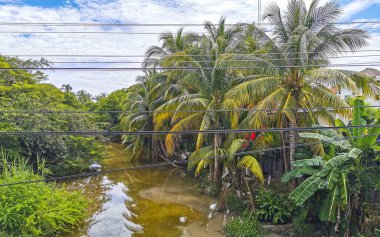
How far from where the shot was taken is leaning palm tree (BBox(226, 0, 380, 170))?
8703 mm

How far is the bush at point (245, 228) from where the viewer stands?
9102 mm

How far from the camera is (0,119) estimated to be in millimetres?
12977

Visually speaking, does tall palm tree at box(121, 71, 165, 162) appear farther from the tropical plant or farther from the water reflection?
the tropical plant

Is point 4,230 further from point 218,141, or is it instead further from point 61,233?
point 218,141

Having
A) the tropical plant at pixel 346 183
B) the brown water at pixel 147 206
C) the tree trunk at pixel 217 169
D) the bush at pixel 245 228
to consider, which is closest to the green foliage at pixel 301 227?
the tropical plant at pixel 346 183

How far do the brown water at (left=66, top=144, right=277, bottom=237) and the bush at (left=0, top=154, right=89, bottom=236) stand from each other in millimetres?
708

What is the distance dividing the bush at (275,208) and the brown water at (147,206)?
4.96 ft

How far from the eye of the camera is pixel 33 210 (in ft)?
29.0

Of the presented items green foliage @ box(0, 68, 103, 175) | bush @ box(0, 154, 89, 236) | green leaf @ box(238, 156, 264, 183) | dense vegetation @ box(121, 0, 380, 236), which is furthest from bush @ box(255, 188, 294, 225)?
green foliage @ box(0, 68, 103, 175)

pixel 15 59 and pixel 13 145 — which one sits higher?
pixel 15 59

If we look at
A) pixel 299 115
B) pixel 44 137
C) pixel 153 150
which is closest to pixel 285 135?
pixel 299 115

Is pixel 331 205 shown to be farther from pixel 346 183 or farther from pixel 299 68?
pixel 299 68

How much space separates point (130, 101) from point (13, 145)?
10.9 m

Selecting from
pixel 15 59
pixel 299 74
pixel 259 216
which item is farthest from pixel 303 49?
pixel 15 59
